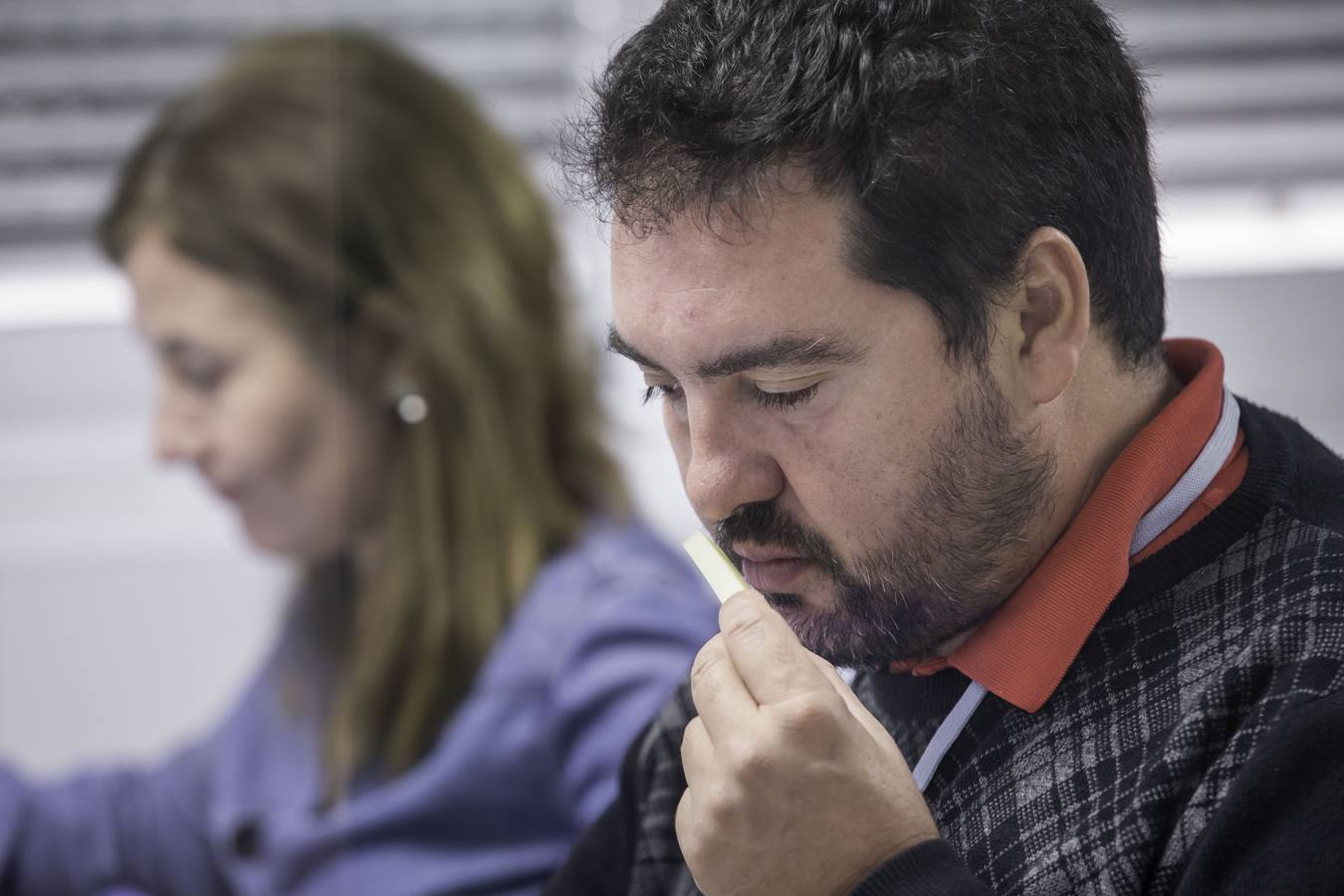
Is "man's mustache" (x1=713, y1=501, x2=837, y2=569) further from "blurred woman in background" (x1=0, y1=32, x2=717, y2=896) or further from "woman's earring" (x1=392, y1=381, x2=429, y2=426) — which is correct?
"woman's earring" (x1=392, y1=381, x2=429, y2=426)

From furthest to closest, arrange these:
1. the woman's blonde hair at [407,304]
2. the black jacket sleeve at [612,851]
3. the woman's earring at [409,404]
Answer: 1. the woman's earring at [409,404]
2. the woman's blonde hair at [407,304]
3. the black jacket sleeve at [612,851]

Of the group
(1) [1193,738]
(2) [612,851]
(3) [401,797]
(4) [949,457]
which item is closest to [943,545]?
(4) [949,457]

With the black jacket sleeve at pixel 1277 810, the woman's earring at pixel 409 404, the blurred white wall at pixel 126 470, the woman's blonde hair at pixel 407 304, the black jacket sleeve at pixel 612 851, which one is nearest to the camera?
the black jacket sleeve at pixel 1277 810

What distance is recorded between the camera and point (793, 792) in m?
0.71

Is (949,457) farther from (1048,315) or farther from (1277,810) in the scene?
(1277,810)

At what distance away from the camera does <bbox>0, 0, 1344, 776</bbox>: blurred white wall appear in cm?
145

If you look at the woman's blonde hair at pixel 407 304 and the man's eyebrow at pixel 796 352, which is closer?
the man's eyebrow at pixel 796 352

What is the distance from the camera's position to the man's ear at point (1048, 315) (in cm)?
79

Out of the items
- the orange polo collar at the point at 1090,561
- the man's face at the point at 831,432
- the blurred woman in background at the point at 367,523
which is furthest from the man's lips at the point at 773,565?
the blurred woman in background at the point at 367,523

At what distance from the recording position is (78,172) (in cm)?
147

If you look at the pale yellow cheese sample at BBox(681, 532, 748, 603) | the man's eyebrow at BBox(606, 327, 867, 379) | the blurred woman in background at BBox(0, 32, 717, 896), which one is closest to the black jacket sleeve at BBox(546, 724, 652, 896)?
the pale yellow cheese sample at BBox(681, 532, 748, 603)

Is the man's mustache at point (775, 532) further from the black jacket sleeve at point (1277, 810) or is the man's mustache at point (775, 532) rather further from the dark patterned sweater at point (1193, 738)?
the black jacket sleeve at point (1277, 810)

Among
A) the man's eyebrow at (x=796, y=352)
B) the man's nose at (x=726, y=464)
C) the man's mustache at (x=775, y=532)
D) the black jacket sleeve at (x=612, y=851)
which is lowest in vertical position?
the black jacket sleeve at (x=612, y=851)

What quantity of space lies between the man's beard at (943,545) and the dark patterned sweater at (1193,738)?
0.06 m
